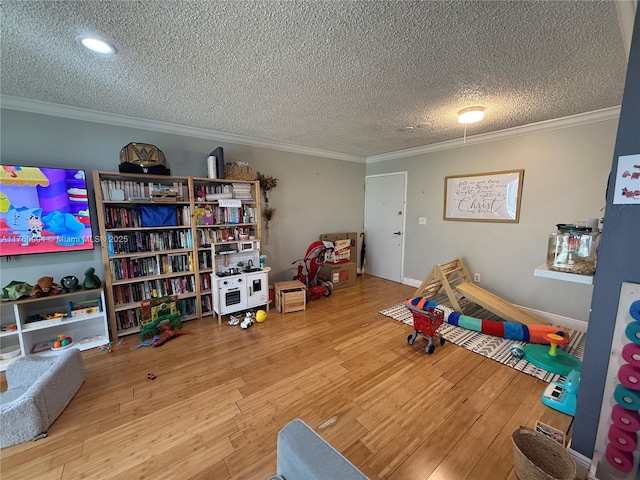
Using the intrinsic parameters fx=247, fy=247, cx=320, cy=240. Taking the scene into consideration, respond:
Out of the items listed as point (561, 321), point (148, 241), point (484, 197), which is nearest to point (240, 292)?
point (148, 241)

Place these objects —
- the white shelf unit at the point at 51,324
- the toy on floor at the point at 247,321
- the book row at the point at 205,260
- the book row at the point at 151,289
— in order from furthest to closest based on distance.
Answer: the book row at the point at 205,260 → the toy on floor at the point at 247,321 → the book row at the point at 151,289 → the white shelf unit at the point at 51,324

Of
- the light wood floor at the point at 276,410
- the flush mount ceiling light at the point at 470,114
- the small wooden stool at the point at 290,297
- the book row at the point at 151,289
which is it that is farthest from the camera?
the small wooden stool at the point at 290,297

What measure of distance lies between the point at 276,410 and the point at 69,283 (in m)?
2.41

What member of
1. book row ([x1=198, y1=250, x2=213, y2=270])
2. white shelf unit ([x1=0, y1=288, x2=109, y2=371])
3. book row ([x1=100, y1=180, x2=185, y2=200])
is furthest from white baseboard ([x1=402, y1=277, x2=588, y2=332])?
white shelf unit ([x1=0, y1=288, x2=109, y2=371])

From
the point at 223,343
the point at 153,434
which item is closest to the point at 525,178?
the point at 223,343

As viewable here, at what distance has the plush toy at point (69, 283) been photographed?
2443mm

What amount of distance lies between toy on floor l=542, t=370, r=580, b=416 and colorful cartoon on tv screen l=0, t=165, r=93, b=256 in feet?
14.4

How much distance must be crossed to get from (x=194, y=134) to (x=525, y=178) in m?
4.32

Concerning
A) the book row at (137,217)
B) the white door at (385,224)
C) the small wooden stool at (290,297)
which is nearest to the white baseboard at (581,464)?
the small wooden stool at (290,297)

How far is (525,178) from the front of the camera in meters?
3.18

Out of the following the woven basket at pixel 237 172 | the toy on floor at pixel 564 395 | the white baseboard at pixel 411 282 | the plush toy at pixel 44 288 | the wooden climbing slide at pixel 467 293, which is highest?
the woven basket at pixel 237 172

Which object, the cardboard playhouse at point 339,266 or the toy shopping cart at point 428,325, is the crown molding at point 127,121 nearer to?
the cardboard playhouse at point 339,266

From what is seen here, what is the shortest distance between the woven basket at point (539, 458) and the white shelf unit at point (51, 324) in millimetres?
3534

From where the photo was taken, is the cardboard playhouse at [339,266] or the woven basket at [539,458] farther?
the cardboard playhouse at [339,266]
